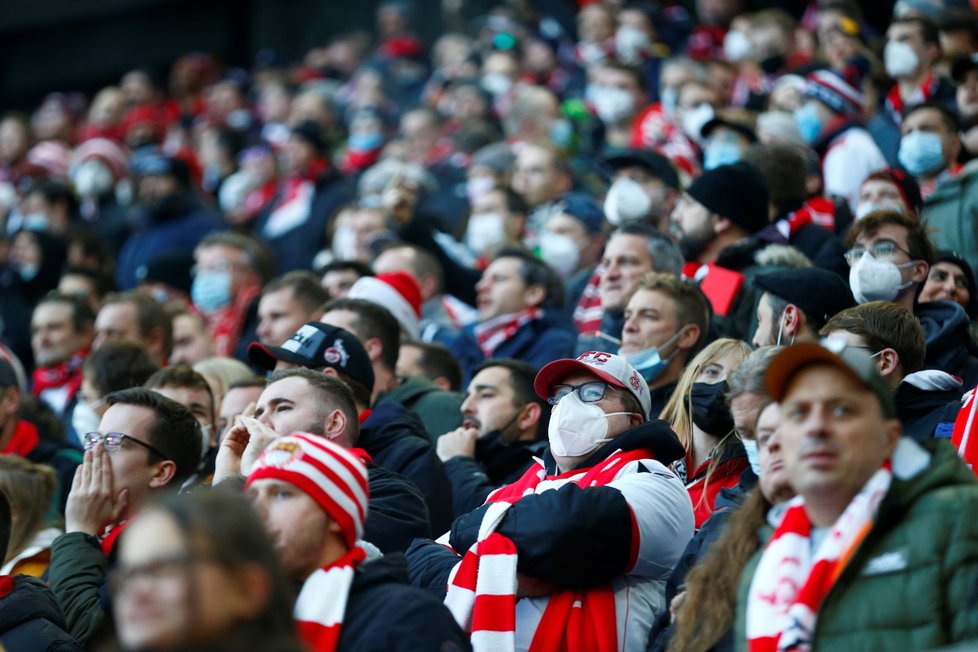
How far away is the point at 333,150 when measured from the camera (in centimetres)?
1670

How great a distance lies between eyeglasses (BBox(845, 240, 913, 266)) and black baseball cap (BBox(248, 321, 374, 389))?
245 cm

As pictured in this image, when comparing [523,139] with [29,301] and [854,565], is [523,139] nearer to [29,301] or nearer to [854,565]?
[29,301]

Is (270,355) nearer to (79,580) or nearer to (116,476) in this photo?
(116,476)

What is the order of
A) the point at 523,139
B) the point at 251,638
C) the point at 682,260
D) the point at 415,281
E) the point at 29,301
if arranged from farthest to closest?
the point at 523,139, the point at 29,301, the point at 415,281, the point at 682,260, the point at 251,638

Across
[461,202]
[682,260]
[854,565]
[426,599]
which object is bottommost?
[461,202]

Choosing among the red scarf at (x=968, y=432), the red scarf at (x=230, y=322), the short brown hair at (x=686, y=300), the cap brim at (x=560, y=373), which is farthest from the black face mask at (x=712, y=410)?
the red scarf at (x=230, y=322)

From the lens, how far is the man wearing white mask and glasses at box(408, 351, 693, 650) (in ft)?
17.0

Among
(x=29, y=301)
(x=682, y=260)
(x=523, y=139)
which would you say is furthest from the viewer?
(x=523, y=139)

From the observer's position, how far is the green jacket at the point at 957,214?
8.84 m

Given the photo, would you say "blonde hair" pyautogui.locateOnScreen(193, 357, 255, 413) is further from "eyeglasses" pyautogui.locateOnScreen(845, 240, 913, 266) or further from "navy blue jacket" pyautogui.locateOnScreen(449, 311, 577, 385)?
"eyeglasses" pyautogui.locateOnScreen(845, 240, 913, 266)

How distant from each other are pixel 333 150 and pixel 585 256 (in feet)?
21.9

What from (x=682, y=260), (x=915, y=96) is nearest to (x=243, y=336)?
(x=682, y=260)

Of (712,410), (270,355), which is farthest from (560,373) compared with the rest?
(270,355)

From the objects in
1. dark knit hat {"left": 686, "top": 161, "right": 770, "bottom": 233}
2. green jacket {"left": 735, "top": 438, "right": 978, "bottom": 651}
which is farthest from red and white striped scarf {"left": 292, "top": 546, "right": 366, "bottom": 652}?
dark knit hat {"left": 686, "top": 161, "right": 770, "bottom": 233}
